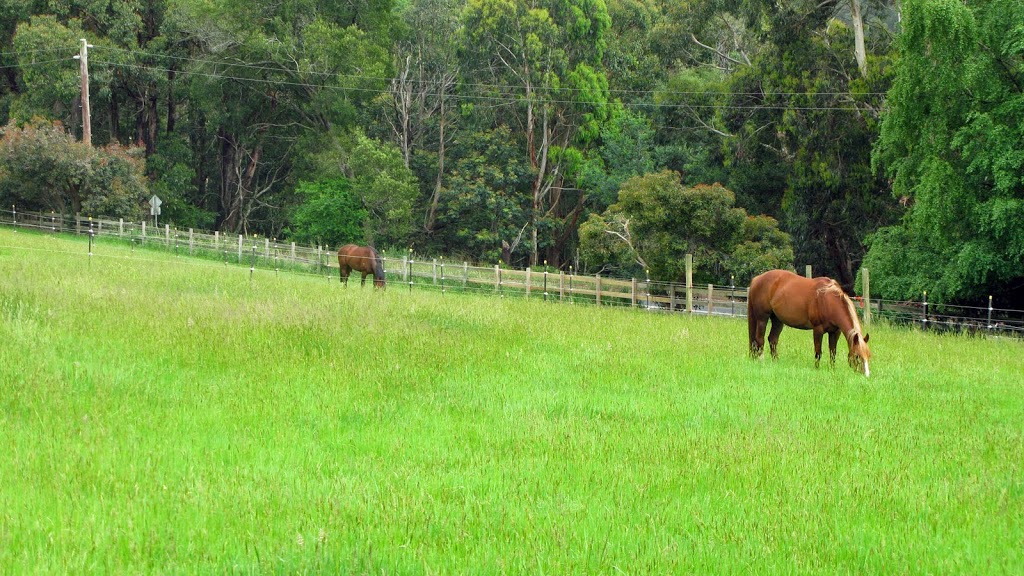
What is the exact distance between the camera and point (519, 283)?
32812 mm

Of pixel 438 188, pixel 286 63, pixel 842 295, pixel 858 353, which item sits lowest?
pixel 858 353

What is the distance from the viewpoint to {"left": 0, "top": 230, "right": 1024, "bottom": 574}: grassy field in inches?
241

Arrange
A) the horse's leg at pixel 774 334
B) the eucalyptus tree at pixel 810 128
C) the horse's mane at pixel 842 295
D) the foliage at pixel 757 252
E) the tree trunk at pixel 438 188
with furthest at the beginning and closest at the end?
the tree trunk at pixel 438 188, the eucalyptus tree at pixel 810 128, the foliage at pixel 757 252, the horse's leg at pixel 774 334, the horse's mane at pixel 842 295

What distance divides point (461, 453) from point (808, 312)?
815 cm

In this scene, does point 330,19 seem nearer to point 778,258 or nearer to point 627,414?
point 778,258

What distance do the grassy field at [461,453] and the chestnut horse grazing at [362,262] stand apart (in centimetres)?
1290

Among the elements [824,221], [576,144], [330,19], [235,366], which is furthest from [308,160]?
[235,366]

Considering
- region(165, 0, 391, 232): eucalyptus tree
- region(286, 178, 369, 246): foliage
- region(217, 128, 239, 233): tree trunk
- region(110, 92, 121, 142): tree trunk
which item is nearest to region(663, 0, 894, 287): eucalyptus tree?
region(286, 178, 369, 246): foliage

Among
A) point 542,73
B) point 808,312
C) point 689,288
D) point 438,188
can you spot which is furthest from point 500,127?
point 808,312

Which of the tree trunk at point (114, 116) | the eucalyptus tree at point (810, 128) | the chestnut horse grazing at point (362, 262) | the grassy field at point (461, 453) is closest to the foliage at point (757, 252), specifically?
the eucalyptus tree at point (810, 128)

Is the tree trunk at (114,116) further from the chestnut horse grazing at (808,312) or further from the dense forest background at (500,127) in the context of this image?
the chestnut horse grazing at (808,312)

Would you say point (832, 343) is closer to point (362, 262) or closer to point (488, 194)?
point (362, 262)

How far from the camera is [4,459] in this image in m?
7.36

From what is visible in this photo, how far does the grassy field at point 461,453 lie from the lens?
241 inches
